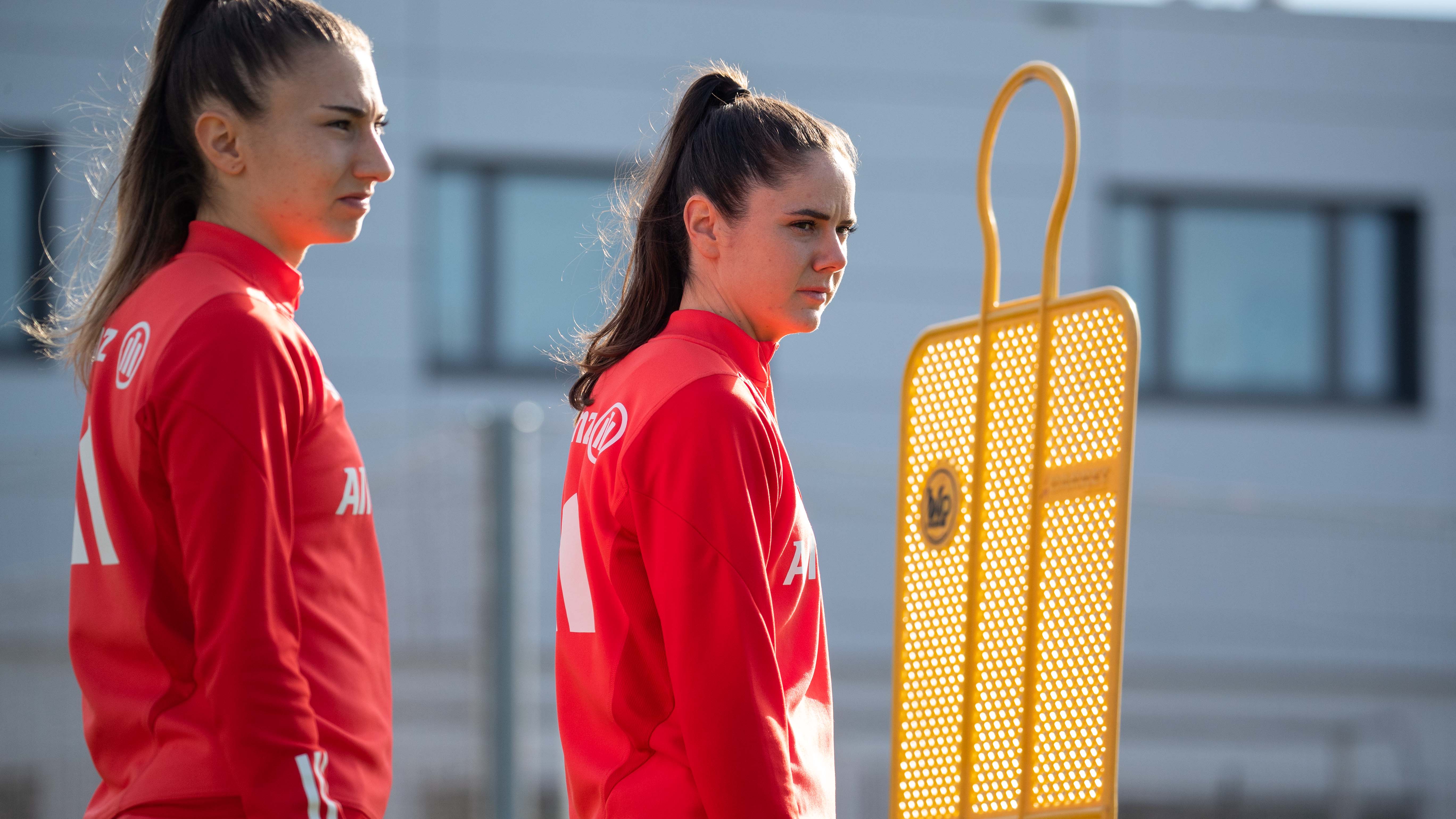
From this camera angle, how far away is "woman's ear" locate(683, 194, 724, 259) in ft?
6.75

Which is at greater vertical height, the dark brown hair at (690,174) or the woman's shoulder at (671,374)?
the dark brown hair at (690,174)

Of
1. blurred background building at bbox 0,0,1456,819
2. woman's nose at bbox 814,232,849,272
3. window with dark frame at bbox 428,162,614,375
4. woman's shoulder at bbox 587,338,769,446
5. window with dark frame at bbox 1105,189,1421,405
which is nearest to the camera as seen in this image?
woman's shoulder at bbox 587,338,769,446

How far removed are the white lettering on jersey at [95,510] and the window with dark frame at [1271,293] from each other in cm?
814

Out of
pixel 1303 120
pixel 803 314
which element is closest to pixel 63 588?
pixel 803 314

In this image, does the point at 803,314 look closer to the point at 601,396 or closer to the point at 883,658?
the point at 601,396

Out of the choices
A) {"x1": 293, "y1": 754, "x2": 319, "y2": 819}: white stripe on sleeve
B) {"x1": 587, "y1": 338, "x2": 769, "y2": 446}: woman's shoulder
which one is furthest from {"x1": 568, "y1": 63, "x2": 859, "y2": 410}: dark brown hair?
{"x1": 293, "y1": 754, "x2": 319, "y2": 819}: white stripe on sleeve

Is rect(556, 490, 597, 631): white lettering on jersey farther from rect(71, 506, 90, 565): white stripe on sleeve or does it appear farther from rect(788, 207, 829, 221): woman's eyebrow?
rect(71, 506, 90, 565): white stripe on sleeve

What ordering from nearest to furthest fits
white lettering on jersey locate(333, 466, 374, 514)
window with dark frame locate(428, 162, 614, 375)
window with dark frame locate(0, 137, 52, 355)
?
white lettering on jersey locate(333, 466, 374, 514), window with dark frame locate(0, 137, 52, 355), window with dark frame locate(428, 162, 614, 375)

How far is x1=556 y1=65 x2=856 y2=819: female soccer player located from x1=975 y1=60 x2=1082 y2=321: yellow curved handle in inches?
9.8

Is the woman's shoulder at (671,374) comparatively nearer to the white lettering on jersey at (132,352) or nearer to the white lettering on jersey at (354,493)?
the white lettering on jersey at (354,493)

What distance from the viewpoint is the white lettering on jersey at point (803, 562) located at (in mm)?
1936

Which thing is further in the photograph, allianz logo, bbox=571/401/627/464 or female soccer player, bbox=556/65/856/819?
allianz logo, bbox=571/401/627/464

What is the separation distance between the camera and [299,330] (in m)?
1.82

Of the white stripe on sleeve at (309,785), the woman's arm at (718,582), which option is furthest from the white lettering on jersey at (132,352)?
the woman's arm at (718,582)
